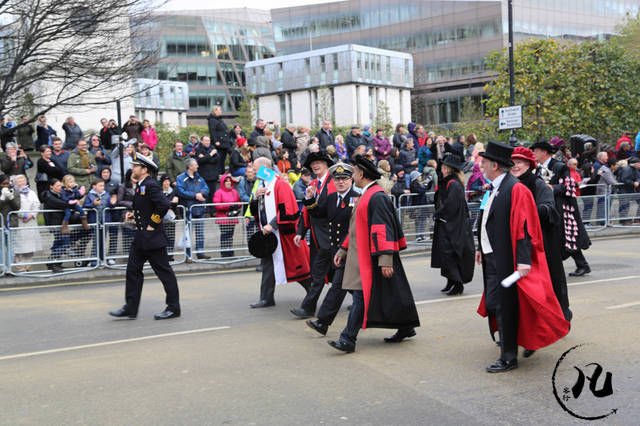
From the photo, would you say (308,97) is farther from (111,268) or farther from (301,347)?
(301,347)

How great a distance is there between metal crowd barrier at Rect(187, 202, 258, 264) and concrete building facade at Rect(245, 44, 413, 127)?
5137 cm

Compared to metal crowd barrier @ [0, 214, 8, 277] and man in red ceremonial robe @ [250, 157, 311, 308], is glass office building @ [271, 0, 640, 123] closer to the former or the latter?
metal crowd barrier @ [0, 214, 8, 277]

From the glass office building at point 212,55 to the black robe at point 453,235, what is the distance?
84.9 meters

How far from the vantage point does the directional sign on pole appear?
2148 cm

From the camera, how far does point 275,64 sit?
74250mm

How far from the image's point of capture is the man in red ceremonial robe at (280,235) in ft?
31.2

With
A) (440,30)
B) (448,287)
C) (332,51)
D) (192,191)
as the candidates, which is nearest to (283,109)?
(332,51)

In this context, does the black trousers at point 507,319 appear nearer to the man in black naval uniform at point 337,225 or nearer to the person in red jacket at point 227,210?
the man in black naval uniform at point 337,225

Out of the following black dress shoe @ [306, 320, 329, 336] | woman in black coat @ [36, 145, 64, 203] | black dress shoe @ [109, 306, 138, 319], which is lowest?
black dress shoe @ [109, 306, 138, 319]

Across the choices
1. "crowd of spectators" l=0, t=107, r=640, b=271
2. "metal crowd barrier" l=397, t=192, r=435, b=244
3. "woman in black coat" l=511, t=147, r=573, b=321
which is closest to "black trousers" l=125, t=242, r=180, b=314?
"crowd of spectators" l=0, t=107, r=640, b=271

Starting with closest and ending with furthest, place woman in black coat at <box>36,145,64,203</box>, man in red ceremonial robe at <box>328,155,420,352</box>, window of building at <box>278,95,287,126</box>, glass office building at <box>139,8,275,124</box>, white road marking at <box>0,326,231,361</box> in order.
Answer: man in red ceremonial robe at <box>328,155,420,352</box>, white road marking at <box>0,326,231,361</box>, woman in black coat at <box>36,145,64,203</box>, window of building at <box>278,95,287,126</box>, glass office building at <box>139,8,275,124</box>

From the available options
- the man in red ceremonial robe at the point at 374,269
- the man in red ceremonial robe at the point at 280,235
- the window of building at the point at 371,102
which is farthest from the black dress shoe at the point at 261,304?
the window of building at the point at 371,102

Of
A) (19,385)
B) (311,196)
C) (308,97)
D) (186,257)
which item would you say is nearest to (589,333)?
(311,196)

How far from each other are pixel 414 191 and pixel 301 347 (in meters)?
10.4
